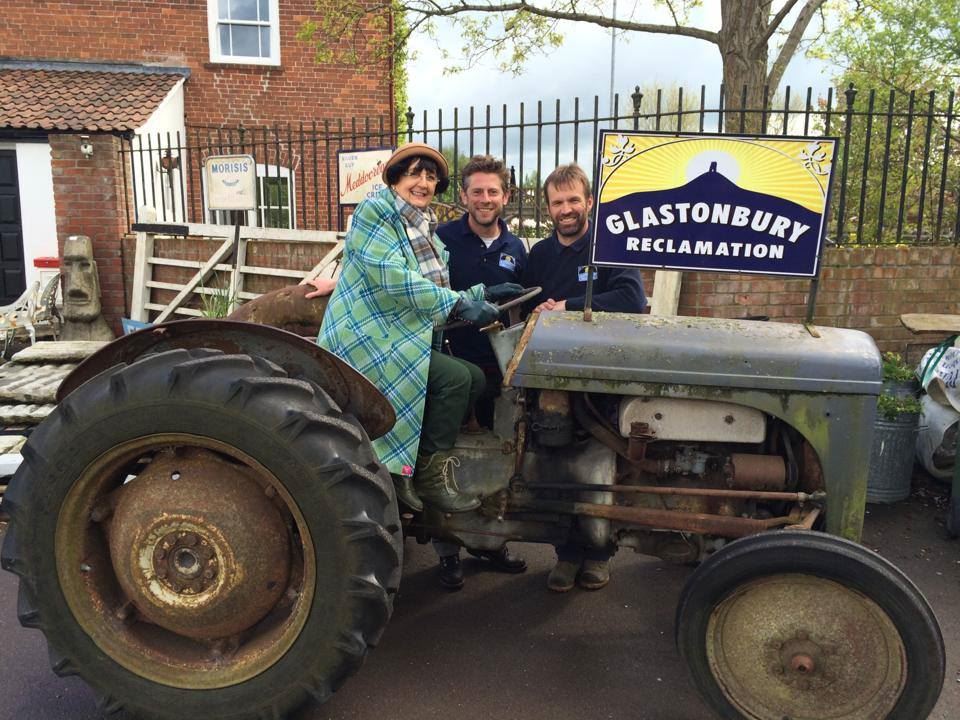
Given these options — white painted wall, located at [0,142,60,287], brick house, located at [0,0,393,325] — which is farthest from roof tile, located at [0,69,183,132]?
white painted wall, located at [0,142,60,287]

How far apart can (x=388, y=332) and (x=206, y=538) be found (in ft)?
2.96

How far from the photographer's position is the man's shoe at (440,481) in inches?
106

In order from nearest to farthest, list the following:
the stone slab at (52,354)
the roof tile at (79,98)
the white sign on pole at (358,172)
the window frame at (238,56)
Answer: the stone slab at (52,354) → the white sign on pole at (358,172) → the roof tile at (79,98) → the window frame at (238,56)

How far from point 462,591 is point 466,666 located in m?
0.61

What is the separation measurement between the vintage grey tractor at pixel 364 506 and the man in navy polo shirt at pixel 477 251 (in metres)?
0.64

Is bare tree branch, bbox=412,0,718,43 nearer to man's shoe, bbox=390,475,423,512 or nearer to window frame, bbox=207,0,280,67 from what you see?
window frame, bbox=207,0,280,67

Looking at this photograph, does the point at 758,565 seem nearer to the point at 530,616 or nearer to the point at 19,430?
the point at 530,616

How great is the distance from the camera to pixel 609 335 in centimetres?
245

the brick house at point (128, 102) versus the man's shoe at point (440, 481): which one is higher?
the brick house at point (128, 102)

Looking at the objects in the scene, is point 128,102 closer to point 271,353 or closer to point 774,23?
point 774,23

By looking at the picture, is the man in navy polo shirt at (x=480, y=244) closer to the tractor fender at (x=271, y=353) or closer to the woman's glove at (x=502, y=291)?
the woman's glove at (x=502, y=291)

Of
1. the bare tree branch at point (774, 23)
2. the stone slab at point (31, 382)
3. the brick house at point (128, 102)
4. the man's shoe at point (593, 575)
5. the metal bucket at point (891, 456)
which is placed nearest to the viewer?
the man's shoe at point (593, 575)

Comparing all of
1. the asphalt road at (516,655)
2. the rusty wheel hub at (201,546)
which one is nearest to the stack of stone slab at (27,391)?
the asphalt road at (516,655)

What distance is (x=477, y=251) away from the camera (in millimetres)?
3377
